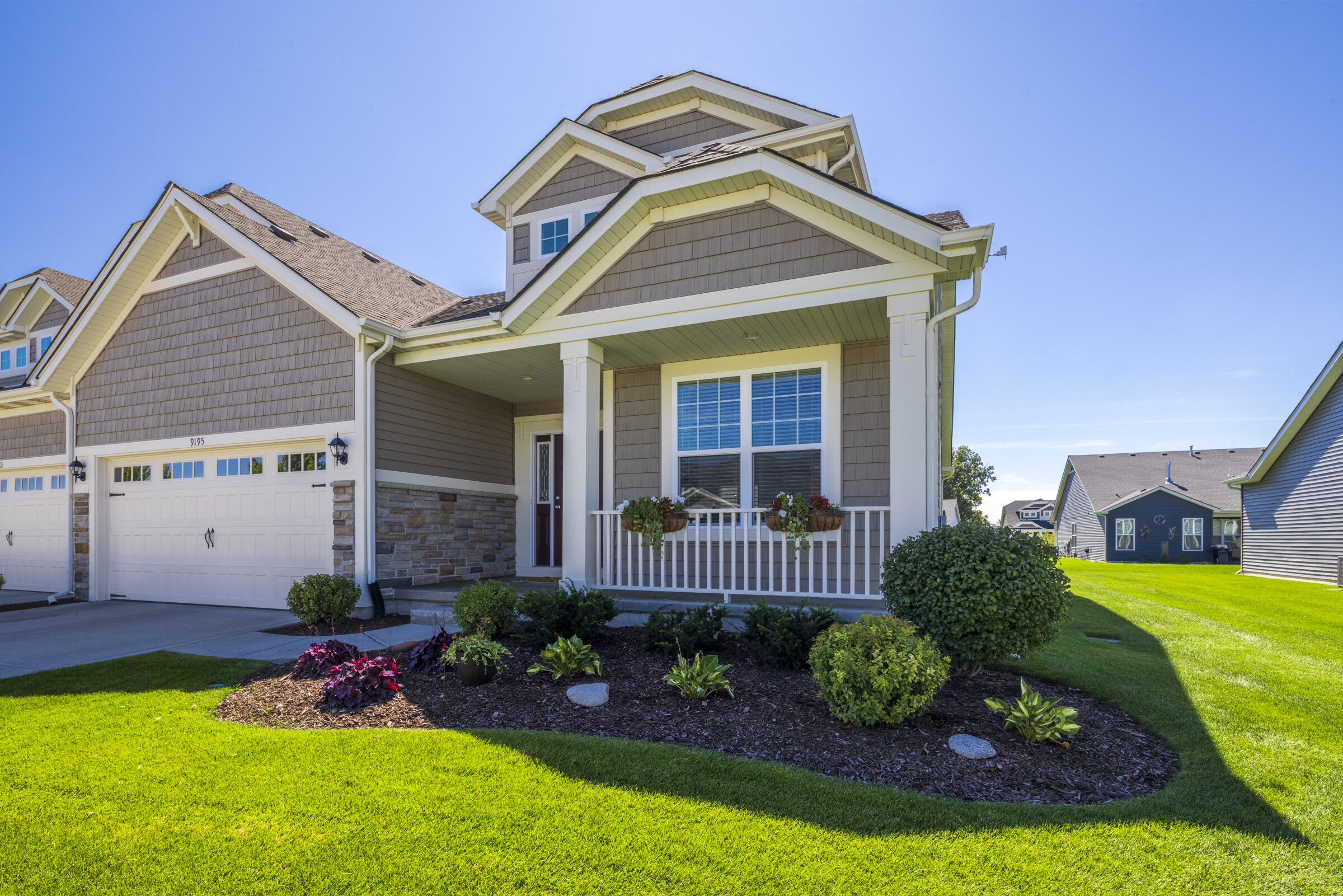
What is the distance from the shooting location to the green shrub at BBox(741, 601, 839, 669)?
16.5ft

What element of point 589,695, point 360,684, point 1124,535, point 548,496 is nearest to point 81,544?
point 548,496

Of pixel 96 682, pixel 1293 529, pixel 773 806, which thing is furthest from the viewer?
pixel 1293 529

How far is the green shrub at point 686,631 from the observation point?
525 centimetres

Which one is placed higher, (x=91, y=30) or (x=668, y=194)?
(x=91, y=30)

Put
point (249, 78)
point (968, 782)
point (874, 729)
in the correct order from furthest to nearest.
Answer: point (249, 78), point (874, 729), point (968, 782)

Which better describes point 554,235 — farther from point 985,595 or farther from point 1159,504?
point 1159,504

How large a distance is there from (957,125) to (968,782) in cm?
771

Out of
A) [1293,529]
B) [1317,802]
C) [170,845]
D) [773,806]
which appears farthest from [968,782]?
[1293,529]

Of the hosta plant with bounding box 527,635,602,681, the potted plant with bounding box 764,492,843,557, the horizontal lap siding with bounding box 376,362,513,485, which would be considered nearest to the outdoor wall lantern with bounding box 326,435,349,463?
the horizontal lap siding with bounding box 376,362,513,485

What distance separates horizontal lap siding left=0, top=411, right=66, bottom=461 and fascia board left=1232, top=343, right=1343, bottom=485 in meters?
23.9

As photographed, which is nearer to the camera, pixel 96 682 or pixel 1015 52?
pixel 96 682

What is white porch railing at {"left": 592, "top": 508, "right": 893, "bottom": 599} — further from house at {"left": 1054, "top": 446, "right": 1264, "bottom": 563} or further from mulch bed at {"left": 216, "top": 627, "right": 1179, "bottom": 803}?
house at {"left": 1054, "top": 446, "right": 1264, "bottom": 563}

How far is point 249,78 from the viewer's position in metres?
9.35

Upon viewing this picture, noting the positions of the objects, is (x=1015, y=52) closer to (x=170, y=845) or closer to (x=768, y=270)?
(x=768, y=270)
